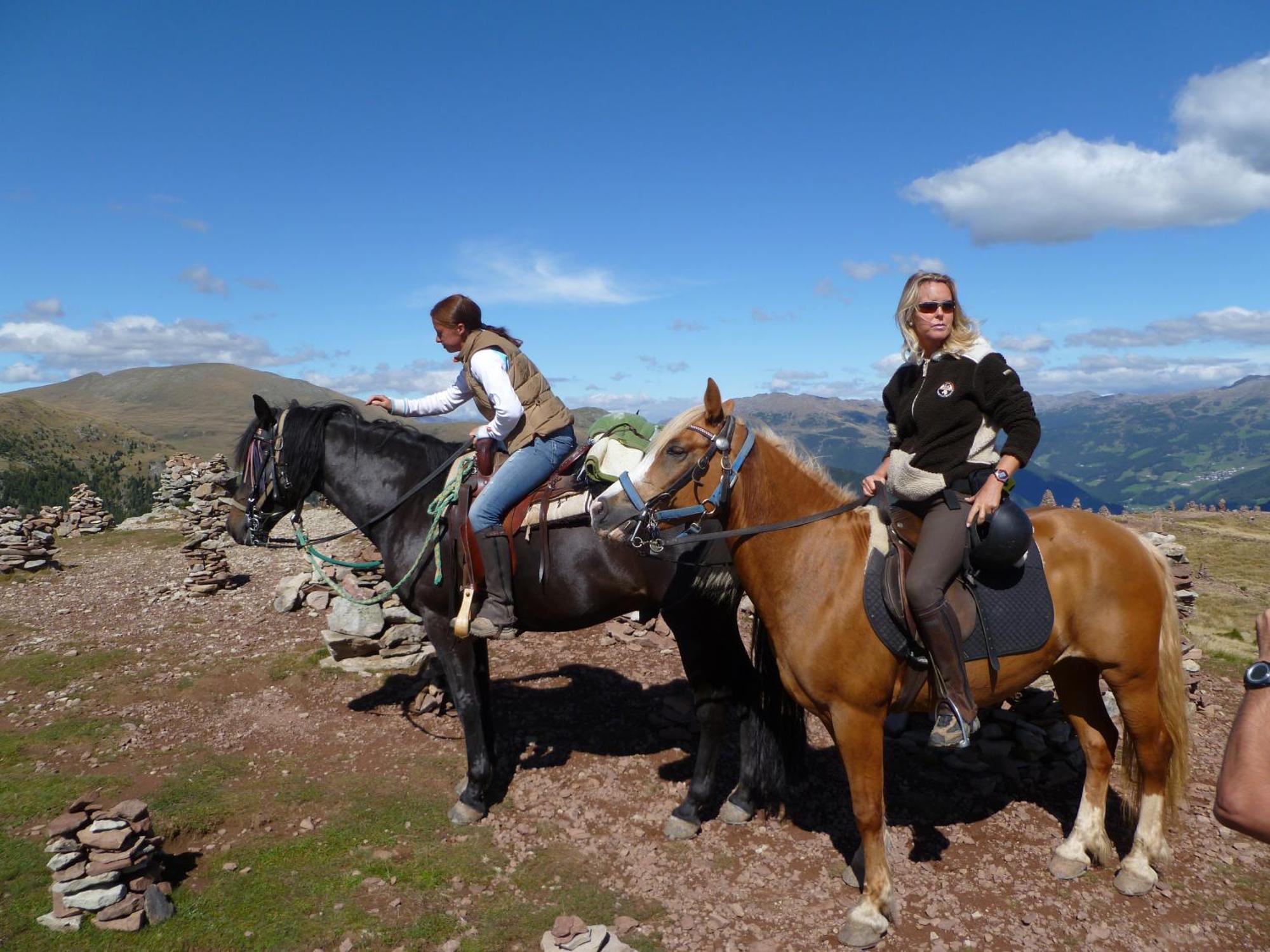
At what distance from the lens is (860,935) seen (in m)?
4.54

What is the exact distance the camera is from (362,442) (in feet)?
21.7

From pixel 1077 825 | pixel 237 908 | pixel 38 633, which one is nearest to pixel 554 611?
pixel 237 908

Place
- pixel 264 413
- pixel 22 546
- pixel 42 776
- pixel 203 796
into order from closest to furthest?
1. pixel 203 796
2. pixel 264 413
3. pixel 42 776
4. pixel 22 546

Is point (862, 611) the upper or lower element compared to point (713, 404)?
lower

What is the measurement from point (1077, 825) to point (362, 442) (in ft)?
22.9

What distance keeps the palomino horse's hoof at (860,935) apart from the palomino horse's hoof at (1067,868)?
1.65 meters

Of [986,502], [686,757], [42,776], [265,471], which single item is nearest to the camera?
[986,502]

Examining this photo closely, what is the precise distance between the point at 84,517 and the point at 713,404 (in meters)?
24.3

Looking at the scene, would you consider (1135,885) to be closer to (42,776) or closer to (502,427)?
(502,427)

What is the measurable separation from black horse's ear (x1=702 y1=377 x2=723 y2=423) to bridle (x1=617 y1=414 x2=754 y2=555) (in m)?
0.06

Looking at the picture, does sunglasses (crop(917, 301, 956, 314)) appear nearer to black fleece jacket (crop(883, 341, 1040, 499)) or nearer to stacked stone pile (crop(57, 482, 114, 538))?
black fleece jacket (crop(883, 341, 1040, 499))

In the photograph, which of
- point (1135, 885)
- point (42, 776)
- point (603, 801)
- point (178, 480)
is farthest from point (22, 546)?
point (1135, 885)

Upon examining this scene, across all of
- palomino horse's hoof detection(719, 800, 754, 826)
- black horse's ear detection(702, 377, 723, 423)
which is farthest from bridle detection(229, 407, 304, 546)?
palomino horse's hoof detection(719, 800, 754, 826)

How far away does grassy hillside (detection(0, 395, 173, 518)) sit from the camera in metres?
53.1
